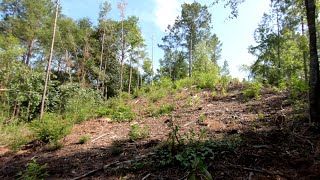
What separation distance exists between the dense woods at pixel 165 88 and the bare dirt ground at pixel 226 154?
0.05m

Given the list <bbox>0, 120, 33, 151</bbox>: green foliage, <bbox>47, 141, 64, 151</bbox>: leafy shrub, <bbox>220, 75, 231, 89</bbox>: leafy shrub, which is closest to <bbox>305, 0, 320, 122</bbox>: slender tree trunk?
<bbox>47, 141, 64, 151</bbox>: leafy shrub

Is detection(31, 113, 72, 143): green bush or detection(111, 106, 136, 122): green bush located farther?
detection(111, 106, 136, 122): green bush

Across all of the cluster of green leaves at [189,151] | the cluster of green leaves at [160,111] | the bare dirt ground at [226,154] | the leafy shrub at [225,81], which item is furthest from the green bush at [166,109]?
the cluster of green leaves at [189,151]

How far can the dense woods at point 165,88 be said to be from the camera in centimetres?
402

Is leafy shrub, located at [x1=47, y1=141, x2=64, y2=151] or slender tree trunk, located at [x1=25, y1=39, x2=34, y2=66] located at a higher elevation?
slender tree trunk, located at [x1=25, y1=39, x2=34, y2=66]

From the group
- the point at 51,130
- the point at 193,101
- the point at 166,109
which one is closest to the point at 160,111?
the point at 166,109

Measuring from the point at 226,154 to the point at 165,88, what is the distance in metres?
9.71

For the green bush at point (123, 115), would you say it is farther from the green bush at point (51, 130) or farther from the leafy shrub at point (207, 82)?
the leafy shrub at point (207, 82)

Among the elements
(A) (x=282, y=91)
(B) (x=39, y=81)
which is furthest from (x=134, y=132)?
(B) (x=39, y=81)

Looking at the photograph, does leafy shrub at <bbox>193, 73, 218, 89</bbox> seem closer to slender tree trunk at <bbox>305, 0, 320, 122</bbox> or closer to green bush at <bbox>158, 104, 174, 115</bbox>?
Result: green bush at <bbox>158, 104, 174, 115</bbox>

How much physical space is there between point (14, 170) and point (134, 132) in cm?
243

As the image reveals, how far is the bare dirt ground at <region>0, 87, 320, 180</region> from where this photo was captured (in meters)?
2.98

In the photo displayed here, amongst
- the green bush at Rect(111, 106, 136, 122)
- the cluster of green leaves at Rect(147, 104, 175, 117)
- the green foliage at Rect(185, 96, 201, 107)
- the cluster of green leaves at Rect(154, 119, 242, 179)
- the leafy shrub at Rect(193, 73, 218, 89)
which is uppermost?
the leafy shrub at Rect(193, 73, 218, 89)

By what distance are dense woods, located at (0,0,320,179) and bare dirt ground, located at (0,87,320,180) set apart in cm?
5
